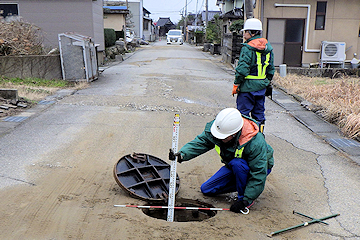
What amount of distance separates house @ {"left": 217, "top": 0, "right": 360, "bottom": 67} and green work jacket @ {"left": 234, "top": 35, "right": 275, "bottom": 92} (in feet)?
33.8

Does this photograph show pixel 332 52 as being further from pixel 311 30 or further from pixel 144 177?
pixel 144 177

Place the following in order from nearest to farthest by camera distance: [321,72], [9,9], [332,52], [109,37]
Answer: [321,72] → [332,52] → [9,9] → [109,37]

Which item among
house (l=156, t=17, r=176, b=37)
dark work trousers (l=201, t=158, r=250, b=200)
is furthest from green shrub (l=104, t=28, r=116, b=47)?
house (l=156, t=17, r=176, b=37)

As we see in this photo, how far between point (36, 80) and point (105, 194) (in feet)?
24.5

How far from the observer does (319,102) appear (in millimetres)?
8281

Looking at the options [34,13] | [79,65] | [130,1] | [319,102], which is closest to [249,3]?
[319,102]

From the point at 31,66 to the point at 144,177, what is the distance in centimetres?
765

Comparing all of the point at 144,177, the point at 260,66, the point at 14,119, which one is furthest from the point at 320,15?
the point at 144,177

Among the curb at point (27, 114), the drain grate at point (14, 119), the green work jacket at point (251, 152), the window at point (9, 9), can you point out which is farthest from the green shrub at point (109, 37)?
the green work jacket at point (251, 152)

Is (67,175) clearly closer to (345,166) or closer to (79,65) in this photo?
(345,166)

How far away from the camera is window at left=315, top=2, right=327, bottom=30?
48.9ft

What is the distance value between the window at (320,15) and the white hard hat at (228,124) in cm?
1330

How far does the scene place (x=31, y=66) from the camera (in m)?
10.5

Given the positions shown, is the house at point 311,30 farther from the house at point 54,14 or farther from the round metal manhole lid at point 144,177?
the round metal manhole lid at point 144,177
